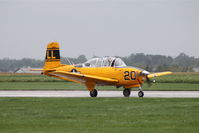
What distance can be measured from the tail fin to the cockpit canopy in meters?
2.66

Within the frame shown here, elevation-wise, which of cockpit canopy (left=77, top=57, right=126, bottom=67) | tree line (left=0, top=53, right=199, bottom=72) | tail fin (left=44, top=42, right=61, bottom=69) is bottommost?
cockpit canopy (left=77, top=57, right=126, bottom=67)

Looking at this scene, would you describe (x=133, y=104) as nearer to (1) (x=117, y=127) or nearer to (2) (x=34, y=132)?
(1) (x=117, y=127)

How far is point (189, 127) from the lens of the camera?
14328 mm

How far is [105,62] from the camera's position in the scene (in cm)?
2920

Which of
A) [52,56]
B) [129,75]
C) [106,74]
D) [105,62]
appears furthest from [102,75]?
[52,56]

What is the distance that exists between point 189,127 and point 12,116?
21.0 ft

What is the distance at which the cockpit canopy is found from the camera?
28.8 meters

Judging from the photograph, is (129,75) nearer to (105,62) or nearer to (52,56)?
(105,62)

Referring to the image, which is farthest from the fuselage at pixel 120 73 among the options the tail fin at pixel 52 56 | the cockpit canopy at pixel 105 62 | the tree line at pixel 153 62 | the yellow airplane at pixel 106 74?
the tree line at pixel 153 62

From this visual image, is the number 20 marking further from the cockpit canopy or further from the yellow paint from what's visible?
the cockpit canopy

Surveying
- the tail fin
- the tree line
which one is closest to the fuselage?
the tail fin

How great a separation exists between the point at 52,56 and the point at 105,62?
4.42m

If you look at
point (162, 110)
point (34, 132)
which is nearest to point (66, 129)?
point (34, 132)

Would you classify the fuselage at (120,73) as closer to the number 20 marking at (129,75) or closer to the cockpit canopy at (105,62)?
the number 20 marking at (129,75)
